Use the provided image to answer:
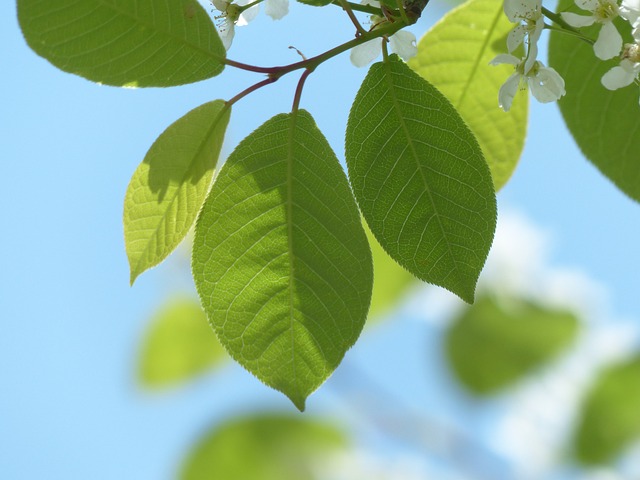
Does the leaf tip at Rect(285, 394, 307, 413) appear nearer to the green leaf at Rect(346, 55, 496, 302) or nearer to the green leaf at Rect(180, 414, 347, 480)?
the green leaf at Rect(346, 55, 496, 302)

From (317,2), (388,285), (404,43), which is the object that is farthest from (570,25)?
(388,285)

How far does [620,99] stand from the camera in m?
1.31

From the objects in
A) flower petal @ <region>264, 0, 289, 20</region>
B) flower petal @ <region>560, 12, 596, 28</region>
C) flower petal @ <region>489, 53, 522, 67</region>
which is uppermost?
flower petal @ <region>560, 12, 596, 28</region>

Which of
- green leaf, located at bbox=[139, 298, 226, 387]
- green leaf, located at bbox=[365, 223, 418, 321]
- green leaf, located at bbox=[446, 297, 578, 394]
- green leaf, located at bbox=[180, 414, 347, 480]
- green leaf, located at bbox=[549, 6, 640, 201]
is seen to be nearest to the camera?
green leaf, located at bbox=[549, 6, 640, 201]

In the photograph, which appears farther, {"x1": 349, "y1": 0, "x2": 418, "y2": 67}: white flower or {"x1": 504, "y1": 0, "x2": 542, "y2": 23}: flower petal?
{"x1": 349, "y1": 0, "x2": 418, "y2": 67}: white flower

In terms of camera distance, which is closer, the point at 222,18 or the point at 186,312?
the point at 222,18

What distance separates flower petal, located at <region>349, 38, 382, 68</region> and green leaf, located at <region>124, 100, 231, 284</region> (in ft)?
0.66

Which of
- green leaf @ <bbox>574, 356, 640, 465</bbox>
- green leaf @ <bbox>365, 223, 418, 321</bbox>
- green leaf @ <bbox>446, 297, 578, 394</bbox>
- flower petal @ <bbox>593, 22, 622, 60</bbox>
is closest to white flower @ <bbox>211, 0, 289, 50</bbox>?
flower petal @ <bbox>593, 22, 622, 60</bbox>

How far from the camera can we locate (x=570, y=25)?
112cm

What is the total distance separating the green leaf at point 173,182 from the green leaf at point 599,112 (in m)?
0.59

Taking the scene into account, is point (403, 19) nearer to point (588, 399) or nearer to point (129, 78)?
point (129, 78)

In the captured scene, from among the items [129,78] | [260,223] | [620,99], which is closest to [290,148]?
[260,223]

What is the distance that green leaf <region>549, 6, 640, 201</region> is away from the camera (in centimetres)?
131

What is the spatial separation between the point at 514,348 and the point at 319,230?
77.6 inches
